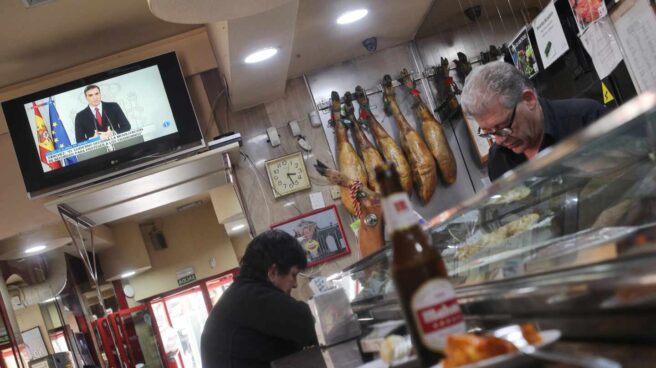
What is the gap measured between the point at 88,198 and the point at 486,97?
9.00ft

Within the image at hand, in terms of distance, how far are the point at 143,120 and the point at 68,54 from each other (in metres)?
0.98

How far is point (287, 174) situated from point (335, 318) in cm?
290

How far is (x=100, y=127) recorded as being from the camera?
439 centimetres

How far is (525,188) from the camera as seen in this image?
1833 millimetres

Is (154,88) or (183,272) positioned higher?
(154,88)

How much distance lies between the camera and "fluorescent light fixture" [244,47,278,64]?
12.9 feet

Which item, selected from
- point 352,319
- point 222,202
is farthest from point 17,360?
point 352,319

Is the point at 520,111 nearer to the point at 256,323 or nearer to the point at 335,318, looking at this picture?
the point at 335,318

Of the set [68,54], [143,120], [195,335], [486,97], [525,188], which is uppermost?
[68,54]

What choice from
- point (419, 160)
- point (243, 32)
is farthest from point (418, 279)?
point (419, 160)

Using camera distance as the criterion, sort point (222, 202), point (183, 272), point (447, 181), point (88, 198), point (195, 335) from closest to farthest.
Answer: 1. point (88, 198)
2. point (447, 181)
3. point (222, 202)
4. point (183, 272)
5. point (195, 335)

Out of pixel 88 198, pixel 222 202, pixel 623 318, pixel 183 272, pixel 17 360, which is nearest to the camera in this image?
pixel 623 318

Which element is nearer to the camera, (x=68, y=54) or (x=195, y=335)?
(x=68, y=54)

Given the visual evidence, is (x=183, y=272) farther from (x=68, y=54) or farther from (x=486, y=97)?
(x=486, y=97)
